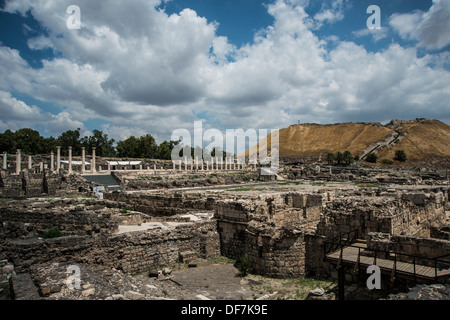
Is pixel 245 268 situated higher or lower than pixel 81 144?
lower

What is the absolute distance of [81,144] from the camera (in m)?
83.4

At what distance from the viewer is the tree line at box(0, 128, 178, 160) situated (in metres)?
71.5

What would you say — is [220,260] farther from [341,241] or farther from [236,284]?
[341,241]

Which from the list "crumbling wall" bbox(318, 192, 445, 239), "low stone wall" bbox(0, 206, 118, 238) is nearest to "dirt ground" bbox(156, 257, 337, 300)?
"crumbling wall" bbox(318, 192, 445, 239)

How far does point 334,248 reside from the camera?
31.3ft

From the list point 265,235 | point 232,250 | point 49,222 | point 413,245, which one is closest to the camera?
point 413,245

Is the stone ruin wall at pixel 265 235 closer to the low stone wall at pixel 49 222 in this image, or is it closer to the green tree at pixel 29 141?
the low stone wall at pixel 49 222

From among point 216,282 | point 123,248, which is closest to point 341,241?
point 216,282

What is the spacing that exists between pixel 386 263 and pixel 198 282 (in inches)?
217

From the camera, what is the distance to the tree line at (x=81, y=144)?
71.5 m

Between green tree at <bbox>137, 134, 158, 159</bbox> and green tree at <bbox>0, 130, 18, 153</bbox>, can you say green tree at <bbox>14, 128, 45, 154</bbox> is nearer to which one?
green tree at <bbox>0, 130, 18, 153</bbox>
